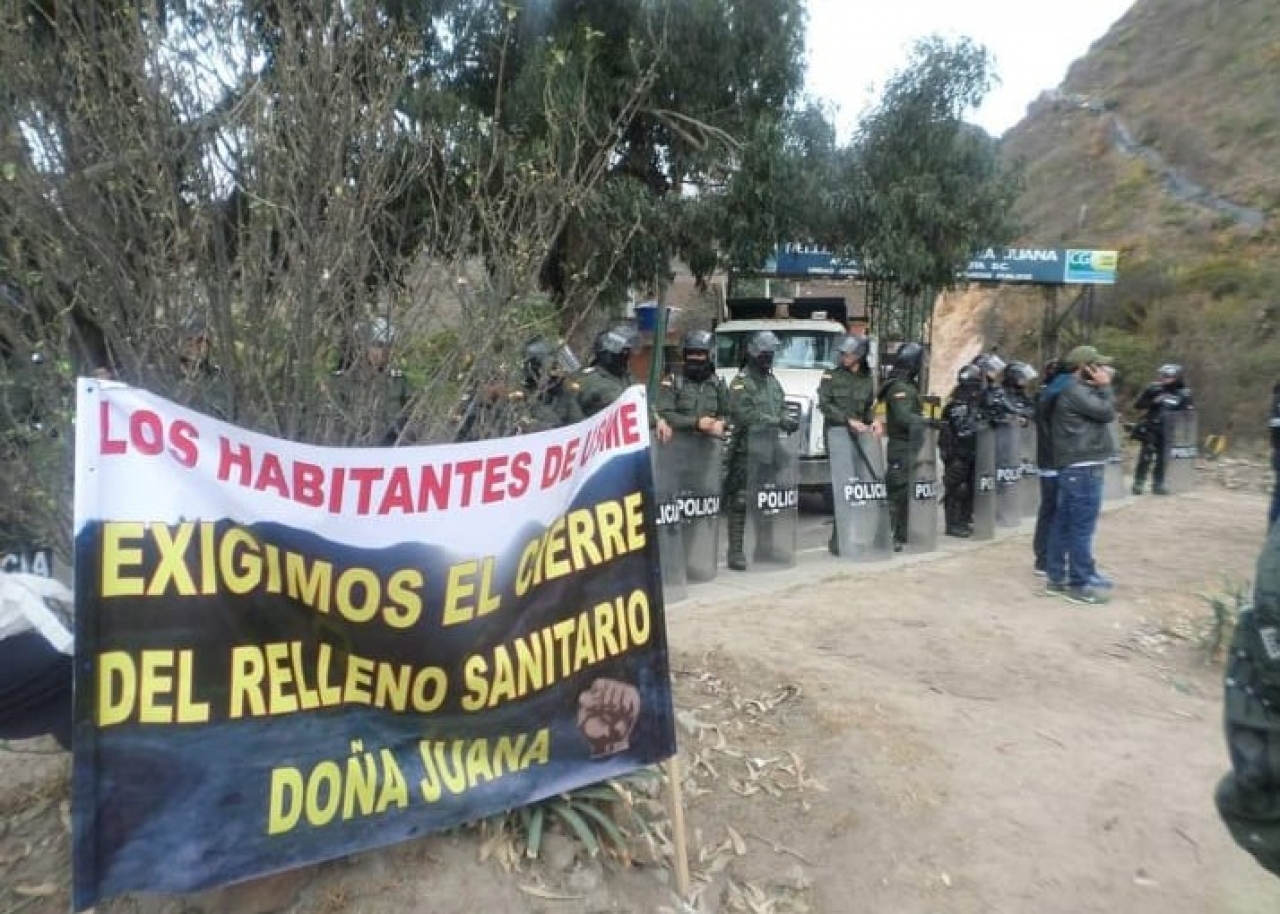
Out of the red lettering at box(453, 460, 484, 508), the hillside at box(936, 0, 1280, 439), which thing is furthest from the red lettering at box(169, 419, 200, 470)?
the hillside at box(936, 0, 1280, 439)

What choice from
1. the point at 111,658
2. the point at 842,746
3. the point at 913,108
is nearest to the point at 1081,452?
the point at 842,746

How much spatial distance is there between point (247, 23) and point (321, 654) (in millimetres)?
1997

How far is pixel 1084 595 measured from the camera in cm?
701

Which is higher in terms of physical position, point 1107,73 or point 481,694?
point 1107,73

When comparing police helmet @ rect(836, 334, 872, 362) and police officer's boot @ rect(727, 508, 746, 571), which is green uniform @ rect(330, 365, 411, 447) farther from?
police helmet @ rect(836, 334, 872, 362)

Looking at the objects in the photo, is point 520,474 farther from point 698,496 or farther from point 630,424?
point 698,496

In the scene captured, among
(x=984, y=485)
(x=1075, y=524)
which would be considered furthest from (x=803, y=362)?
(x=1075, y=524)

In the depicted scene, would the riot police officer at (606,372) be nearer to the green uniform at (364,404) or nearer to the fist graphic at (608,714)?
the green uniform at (364,404)

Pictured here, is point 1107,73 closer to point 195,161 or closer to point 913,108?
point 913,108

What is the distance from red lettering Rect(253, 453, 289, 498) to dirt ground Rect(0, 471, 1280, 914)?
1.16 meters

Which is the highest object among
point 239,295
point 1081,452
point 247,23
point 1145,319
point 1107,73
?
point 1107,73

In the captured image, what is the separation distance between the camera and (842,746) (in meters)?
4.22

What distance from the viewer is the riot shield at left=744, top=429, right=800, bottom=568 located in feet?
25.2

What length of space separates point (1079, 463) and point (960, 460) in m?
2.74
